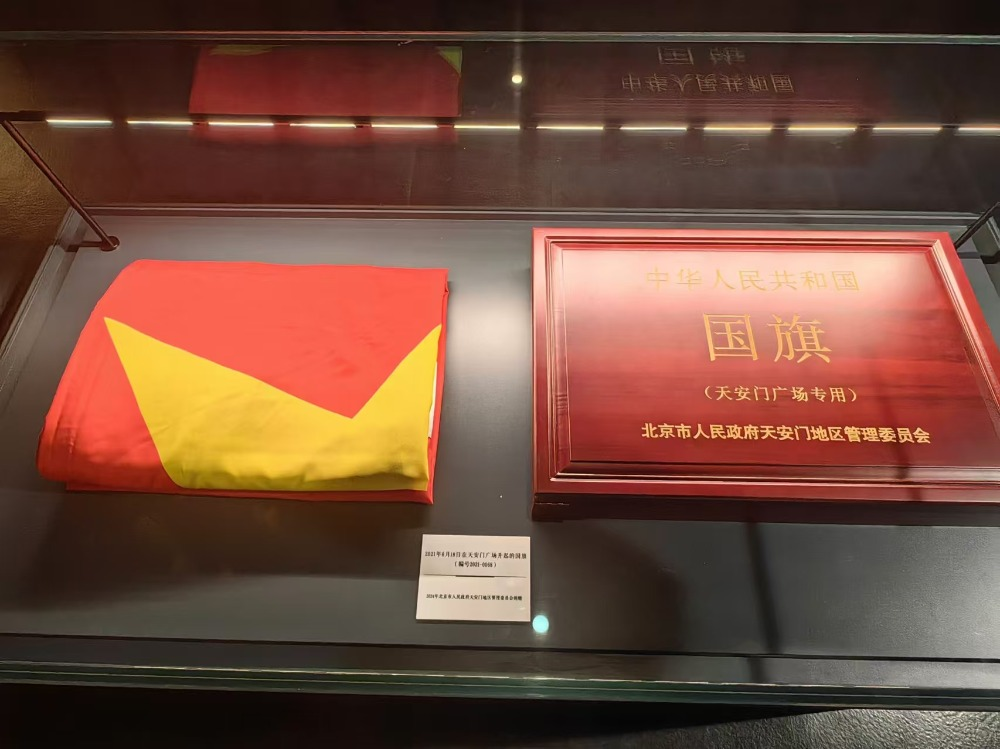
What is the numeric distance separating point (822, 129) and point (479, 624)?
72 centimetres

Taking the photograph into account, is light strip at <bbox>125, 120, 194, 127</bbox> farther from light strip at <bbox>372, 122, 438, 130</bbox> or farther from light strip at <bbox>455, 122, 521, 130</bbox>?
light strip at <bbox>455, 122, 521, 130</bbox>

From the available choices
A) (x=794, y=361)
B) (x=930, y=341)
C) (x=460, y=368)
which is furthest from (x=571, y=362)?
(x=930, y=341)

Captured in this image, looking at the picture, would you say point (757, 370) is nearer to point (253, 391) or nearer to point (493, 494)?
point (493, 494)

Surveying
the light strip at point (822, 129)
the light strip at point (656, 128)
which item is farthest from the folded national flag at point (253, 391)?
the light strip at point (822, 129)

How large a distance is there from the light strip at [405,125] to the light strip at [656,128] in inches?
9.4

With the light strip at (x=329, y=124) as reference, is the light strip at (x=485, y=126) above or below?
below

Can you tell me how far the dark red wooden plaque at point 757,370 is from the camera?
2.39ft

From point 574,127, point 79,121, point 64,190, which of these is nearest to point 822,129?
point 574,127

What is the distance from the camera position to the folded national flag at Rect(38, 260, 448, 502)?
740 mm

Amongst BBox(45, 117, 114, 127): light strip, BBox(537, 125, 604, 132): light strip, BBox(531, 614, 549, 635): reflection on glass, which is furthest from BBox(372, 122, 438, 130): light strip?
BBox(531, 614, 549, 635): reflection on glass

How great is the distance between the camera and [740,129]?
78cm

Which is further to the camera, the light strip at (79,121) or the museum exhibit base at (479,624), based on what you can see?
the light strip at (79,121)

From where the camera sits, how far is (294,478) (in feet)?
2.41

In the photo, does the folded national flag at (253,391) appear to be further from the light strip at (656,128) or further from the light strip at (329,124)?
the light strip at (656,128)
